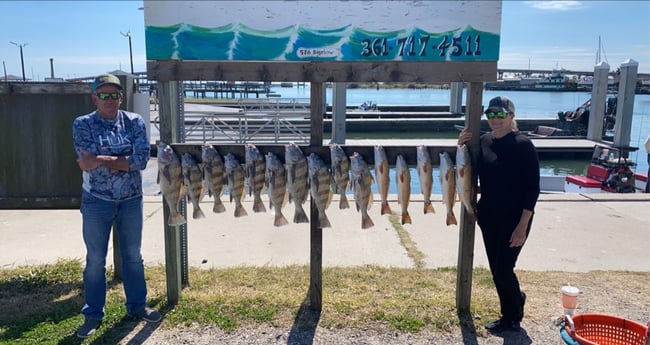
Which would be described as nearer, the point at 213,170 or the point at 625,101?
the point at 213,170

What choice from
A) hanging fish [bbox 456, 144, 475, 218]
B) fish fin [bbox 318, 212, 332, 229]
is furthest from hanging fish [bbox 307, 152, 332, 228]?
hanging fish [bbox 456, 144, 475, 218]

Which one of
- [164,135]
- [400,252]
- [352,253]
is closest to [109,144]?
[164,135]

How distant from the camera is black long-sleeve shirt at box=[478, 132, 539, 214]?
374 cm

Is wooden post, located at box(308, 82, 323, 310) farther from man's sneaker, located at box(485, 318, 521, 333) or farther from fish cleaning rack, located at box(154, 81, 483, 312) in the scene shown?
man's sneaker, located at box(485, 318, 521, 333)

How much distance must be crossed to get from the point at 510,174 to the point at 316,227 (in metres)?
1.59

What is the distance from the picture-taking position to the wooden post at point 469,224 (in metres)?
4.12

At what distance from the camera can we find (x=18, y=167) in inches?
203

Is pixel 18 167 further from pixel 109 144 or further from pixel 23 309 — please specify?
pixel 109 144

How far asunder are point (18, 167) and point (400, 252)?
411cm

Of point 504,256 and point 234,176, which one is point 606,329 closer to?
point 504,256

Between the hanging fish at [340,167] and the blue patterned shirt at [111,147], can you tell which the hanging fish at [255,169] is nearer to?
the hanging fish at [340,167]

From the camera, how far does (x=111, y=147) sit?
3875mm

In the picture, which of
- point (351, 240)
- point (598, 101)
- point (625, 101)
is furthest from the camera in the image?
point (598, 101)

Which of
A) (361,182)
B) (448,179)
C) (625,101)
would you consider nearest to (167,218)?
(361,182)
